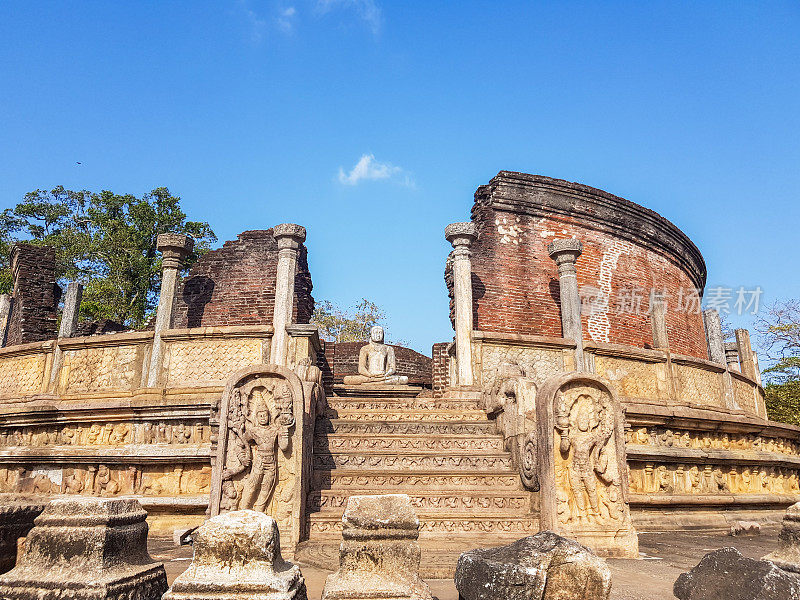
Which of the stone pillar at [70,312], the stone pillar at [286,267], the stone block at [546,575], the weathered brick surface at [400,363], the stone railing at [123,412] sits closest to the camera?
the stone block at [546,575]

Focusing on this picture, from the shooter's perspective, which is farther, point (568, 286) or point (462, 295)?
point (568, 286)

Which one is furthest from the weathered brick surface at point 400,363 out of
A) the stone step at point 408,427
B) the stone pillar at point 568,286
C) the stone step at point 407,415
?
the stone step at point 408,427

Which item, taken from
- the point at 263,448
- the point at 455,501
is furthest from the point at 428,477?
the point at 263,448

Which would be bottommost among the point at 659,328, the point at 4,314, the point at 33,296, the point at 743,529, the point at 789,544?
the point at 743,529

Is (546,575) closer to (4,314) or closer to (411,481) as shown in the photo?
(411,481)

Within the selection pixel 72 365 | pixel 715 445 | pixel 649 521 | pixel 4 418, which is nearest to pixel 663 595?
pixel 649 521

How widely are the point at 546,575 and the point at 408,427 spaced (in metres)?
4.14

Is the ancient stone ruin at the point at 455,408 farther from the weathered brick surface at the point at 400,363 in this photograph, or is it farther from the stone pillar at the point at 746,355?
the weathered brick surface at the point at 400,363

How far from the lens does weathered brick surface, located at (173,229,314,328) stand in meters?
14.9

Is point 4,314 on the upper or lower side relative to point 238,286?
lower

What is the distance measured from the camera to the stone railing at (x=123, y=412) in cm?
740

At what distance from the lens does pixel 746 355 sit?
1519 cm

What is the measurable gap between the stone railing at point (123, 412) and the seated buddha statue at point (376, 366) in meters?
4.96

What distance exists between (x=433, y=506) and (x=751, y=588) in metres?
3.13
